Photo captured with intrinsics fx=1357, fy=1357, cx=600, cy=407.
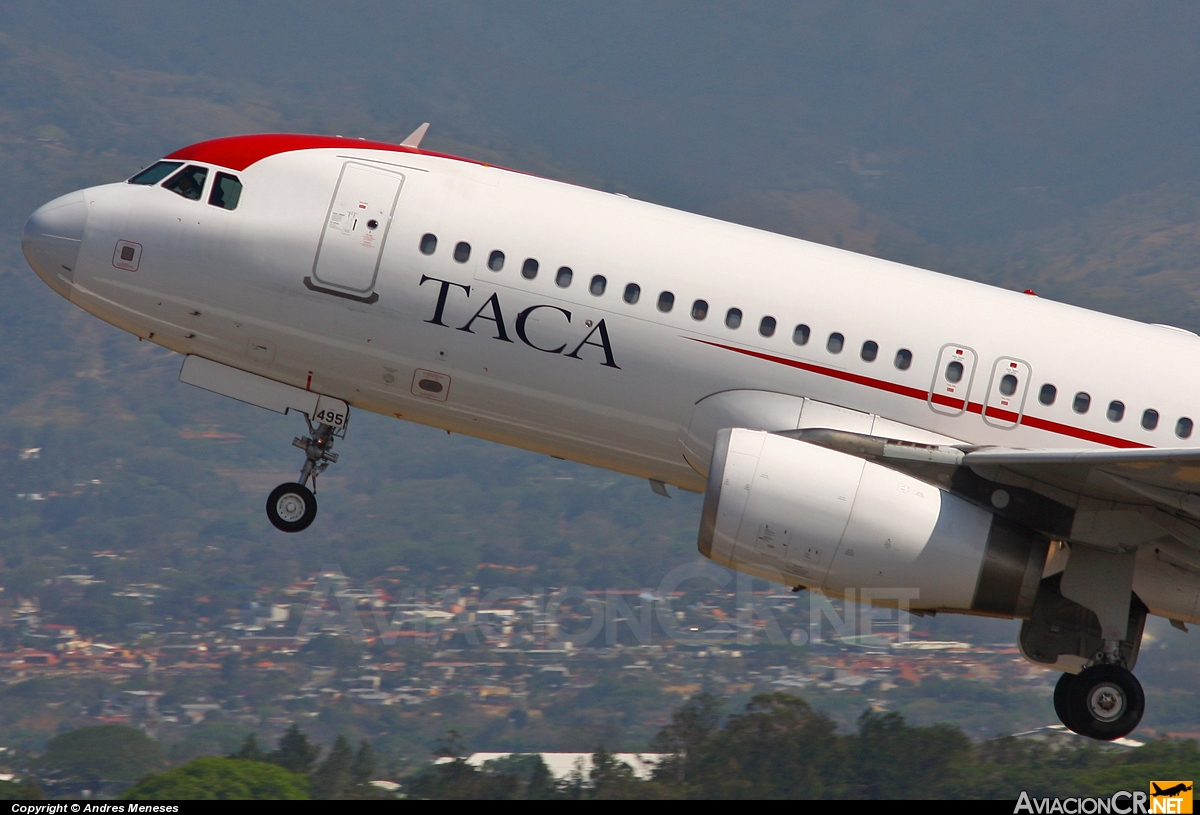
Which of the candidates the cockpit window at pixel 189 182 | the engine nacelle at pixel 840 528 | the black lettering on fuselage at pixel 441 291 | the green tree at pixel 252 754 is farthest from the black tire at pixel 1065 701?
the green tree at pixel 252 754

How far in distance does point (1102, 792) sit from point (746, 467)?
103ft

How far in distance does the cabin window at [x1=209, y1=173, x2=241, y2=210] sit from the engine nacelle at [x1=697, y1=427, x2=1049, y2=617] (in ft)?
23.9

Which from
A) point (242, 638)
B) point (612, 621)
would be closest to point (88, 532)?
point (242, 638)

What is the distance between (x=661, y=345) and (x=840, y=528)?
329 cm

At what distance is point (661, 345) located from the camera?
17.5m

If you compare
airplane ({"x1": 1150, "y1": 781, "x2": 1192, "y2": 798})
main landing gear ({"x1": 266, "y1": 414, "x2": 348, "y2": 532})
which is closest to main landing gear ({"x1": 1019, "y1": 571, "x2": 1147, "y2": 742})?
airplane ({"x1": 1150, "y1": 781, "x2": 1192, "y2": 798})

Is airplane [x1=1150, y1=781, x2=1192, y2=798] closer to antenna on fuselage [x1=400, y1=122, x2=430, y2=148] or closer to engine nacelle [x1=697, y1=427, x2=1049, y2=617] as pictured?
engine nacelle [x1=697, y1=427, x2=1049, y2=617]

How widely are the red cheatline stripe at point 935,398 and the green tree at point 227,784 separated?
2440cm

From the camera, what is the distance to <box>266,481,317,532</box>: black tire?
18625 millimetres

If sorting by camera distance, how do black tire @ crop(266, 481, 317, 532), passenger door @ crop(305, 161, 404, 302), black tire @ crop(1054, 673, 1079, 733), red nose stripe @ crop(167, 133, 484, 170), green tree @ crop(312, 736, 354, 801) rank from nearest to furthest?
passenger door @ crop(305, 161, 404, 302)
black tire @ crop(1054, 673, 1079, 733)
red nose stripe @ crop(167, 133, 484, 170)
black tire @ crop(266, 481, 317, 532)
green tree @ crop(312, 736, 354, 801)
